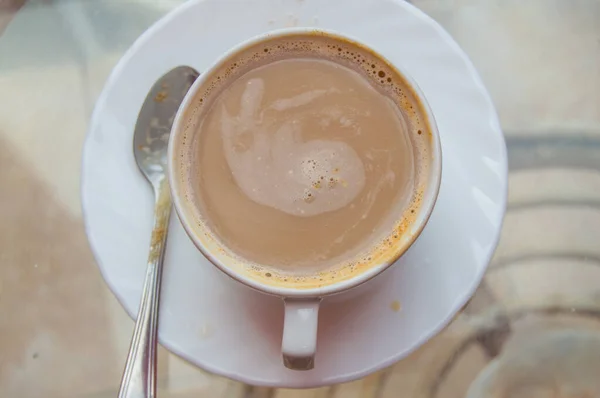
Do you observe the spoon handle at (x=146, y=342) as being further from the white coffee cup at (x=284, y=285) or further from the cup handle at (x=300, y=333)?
the cup handle at (x=300, y=333)

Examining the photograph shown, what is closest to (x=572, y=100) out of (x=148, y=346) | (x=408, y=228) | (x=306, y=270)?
(x=408, y=228)

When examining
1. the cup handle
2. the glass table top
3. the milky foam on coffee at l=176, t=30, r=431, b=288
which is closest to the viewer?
the cup handle

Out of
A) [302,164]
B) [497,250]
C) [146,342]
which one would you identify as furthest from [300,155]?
[497,250]

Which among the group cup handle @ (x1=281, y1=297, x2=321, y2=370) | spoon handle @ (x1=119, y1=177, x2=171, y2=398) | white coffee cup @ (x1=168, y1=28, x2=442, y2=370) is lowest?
spoon handle @ (x1=119, y1=177, x2=171, y2=398)

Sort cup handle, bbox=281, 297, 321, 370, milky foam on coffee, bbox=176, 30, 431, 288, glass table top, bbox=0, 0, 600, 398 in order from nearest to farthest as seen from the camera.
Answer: cup handle, bbox=281, 297, 321, 370, milky foam on coffee, bbox=176, 30, 431, 288, glass table top, bbox=0, 0, 600, 398

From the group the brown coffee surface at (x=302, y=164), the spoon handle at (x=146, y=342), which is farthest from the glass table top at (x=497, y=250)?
the brown coffee surface at (x=302, y=164)

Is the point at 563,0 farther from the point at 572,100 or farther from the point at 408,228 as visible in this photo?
the point at 408,228

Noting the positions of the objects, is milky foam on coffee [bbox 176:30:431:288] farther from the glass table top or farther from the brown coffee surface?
the glass table top

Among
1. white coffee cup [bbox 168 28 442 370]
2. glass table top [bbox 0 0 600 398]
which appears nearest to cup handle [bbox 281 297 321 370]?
white coffee cup [bbox 168 28 442 370]
